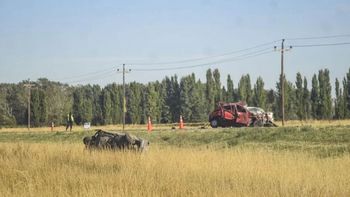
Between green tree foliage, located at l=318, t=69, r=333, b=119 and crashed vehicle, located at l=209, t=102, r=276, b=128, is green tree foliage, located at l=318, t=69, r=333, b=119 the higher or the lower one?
the higher one

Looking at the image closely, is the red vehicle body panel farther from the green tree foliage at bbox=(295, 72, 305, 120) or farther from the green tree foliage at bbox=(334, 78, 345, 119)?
the green tree foliage at bbox=(295, 72, 305, 120)

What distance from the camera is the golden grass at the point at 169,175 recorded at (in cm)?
1000

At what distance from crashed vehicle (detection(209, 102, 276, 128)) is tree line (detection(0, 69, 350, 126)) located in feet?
161

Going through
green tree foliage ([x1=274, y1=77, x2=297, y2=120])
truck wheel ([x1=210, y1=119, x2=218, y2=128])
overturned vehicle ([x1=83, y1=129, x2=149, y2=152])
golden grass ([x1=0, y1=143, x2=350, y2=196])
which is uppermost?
green tree foliage ([x1=274, y1=77, x2=297, y2=120])

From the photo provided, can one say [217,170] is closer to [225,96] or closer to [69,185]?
[69,185]

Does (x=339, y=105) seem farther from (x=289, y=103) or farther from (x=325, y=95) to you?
(x=289, y=103)

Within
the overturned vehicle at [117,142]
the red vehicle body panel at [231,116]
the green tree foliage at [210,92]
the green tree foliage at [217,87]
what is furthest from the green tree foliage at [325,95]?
the overturned vehicle at [117,142]

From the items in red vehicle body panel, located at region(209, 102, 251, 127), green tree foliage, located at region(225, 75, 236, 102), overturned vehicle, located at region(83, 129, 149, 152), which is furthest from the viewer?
green tree foliage, located at region(225, 75, 236, 102)

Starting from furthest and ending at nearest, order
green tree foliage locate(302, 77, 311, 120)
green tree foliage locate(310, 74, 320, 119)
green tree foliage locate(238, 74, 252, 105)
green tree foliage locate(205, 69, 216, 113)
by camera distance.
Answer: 1. green tree foliage locate(205, 69, 216, 113)
2. green tree foliage locate(238, 74, 252, 105)
3. green tree foliage locate(302, 77, 311, 120)
4. green tree foliage locate(310, 74, 320, 119)

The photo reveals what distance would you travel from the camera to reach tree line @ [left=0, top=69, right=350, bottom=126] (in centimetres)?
9288

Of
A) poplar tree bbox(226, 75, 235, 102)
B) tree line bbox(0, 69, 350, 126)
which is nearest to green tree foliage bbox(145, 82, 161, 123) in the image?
tree line bbox(0, 69, 350, 126)

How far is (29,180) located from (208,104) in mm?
90558

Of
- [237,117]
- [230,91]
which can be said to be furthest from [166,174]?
[230,91]

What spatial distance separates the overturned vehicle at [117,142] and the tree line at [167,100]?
74.7 m
